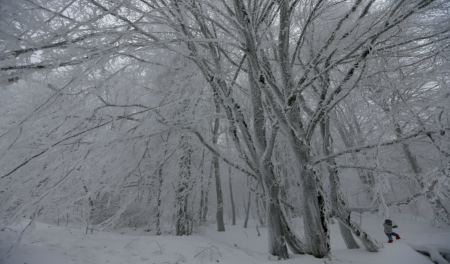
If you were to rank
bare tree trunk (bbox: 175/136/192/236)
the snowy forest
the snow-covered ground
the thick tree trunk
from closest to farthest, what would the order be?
the snowy forest
the snow-covered ground
the thick tree trunk
bare tree trunk (bbox: 175/136/192/236)

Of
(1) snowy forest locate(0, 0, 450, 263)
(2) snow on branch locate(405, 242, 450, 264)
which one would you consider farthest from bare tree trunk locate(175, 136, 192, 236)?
(2) snow on branch locate(405, 242, 450, 264)

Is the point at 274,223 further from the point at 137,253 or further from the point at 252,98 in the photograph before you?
the point at 137,253

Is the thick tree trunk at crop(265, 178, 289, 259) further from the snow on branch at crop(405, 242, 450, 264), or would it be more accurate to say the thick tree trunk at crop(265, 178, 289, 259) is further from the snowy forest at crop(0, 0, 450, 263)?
the snow on branch at crop(405, 242, 450, 264)

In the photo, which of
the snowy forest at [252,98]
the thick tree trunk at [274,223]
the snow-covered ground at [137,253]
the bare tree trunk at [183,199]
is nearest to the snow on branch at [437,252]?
the snowy forest at [252,98]

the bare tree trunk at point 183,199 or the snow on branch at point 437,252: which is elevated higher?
the bare tree trunk at point 183,199

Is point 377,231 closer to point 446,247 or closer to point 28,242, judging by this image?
point 446,247

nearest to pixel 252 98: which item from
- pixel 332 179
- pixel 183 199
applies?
pixel 332 179

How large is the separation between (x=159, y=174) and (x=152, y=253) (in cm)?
449

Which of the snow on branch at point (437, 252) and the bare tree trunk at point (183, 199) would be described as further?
the bare tree trunk at point (183, 199)

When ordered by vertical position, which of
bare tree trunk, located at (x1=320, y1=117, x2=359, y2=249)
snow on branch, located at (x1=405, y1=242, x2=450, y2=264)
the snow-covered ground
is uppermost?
bare tree trunk, located at (x1=320, y1=117, x2=359, y2=249)

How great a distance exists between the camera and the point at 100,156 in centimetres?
345

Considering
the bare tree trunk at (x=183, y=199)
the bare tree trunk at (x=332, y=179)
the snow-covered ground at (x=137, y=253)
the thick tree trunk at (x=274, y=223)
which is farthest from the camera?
the bare tree trunk at (x=183, y=199)

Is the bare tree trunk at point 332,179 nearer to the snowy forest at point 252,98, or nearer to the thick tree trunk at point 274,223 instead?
the snowy forest at point 252,98

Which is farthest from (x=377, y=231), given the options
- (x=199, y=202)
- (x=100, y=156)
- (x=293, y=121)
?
(x=100, y=156)
